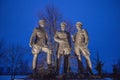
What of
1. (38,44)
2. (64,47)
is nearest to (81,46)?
(64,47)

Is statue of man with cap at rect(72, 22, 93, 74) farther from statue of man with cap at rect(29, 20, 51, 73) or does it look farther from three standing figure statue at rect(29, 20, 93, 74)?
statue of man with cap at rect(29, 20, 51, 73)

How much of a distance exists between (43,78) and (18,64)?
23431 millimetres

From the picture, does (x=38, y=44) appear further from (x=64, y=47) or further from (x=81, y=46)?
(x=81, y=46)

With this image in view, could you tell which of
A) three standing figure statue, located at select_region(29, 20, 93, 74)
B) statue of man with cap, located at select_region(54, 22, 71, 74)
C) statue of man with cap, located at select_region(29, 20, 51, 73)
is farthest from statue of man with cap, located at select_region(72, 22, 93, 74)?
statue of man with cap, located at select_region(29, 20, 51, 73)

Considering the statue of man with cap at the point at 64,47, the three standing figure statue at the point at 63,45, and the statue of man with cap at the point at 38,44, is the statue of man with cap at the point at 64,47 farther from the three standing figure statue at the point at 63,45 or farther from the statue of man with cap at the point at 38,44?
the statue of man with cap at the point at 38,44

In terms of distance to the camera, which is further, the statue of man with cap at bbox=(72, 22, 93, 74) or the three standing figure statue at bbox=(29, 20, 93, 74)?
the statue of man with cap at bbox=(72, 22, 93, 74)

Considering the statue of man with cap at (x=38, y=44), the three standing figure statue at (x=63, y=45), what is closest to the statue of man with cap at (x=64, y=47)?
the three standing figure statue at (x=63, y=45)

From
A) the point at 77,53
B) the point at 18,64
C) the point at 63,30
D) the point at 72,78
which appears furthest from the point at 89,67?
the point at 18,64

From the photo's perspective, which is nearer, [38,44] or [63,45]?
[38,44]

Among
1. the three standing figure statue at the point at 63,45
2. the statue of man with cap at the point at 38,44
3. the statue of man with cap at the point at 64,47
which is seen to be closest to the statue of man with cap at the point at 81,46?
the three standing figure statue at the point at 63,45

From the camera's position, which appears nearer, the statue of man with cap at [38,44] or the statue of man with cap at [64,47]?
the statue of man with cap at [38,44]

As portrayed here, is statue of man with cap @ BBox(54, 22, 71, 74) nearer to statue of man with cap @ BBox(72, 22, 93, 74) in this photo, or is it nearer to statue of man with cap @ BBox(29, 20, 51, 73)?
statue of man with cap @ BBox(72, 22, 93, 74)

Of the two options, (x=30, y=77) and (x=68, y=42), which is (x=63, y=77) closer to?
(x=30, y=77)

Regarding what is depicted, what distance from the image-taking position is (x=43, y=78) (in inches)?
352
